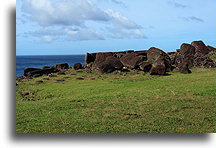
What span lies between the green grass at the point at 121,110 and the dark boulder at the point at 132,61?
21.1 ft

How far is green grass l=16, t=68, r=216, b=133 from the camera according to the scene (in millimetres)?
7270

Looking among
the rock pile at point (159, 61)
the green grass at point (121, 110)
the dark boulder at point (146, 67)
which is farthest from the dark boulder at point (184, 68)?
the green grass at point (121, 110)

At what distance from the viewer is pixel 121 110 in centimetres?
852

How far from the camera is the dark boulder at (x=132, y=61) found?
18.4 m

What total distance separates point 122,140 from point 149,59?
12.8 m

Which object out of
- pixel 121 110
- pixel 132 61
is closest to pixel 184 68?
pixel 132 61

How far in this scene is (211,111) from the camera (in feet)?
27.1

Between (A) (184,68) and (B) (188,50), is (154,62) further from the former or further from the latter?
(B) (188,50)

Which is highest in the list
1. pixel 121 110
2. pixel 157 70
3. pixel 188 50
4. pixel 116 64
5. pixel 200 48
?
pixel 200 48

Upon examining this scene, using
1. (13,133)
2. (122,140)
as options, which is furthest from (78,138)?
(13,133)

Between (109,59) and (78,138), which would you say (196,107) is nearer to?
(78,138)

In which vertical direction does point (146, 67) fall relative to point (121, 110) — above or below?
above

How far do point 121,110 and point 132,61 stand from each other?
10.5 meters

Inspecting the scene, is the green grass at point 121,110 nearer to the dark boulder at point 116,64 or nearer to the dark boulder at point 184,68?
the dark boulder at point 184,68
